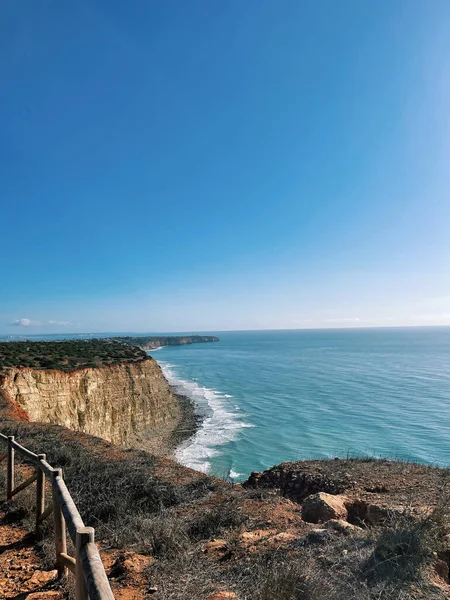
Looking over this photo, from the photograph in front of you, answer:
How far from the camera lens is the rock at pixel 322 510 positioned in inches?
283

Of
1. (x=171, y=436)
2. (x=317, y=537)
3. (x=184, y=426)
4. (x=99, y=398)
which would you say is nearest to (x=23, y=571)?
(x=317, y=537)

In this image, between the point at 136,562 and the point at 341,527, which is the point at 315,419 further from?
the point at 136,562

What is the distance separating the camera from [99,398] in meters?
30.4

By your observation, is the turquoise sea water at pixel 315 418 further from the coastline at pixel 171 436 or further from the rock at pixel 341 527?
the rock at pixel 341 527

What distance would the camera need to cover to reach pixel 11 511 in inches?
259

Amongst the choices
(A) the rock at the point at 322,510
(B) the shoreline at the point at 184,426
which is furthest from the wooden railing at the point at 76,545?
(B) the shoreline at the point at 184,426

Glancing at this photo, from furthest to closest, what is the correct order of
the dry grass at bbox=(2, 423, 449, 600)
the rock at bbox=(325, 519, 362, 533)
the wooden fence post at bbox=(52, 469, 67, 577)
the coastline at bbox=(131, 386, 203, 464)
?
the coastline at bbox=(131, 386, 203, 464) → the rock at bbox=(325, 519, 362, 533) → the wooden fence post at bbox=(52, 469, 67, 577) → the dry grass at bbox=(2, 423, 449, 600)

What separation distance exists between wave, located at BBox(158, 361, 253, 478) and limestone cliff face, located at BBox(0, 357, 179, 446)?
436 cm

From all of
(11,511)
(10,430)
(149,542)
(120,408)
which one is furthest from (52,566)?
(120,408)

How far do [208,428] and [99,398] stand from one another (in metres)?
11.1

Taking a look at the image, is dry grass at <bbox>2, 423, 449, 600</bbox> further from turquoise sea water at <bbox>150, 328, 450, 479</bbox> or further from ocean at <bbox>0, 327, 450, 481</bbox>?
turquoise sea water at <bbox>150, 328, 450, 479</bbox>

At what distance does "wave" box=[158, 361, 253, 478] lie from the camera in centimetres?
2683

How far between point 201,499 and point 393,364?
81334 millimetres

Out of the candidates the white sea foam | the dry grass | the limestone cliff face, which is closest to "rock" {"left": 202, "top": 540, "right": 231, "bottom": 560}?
the dry grass
